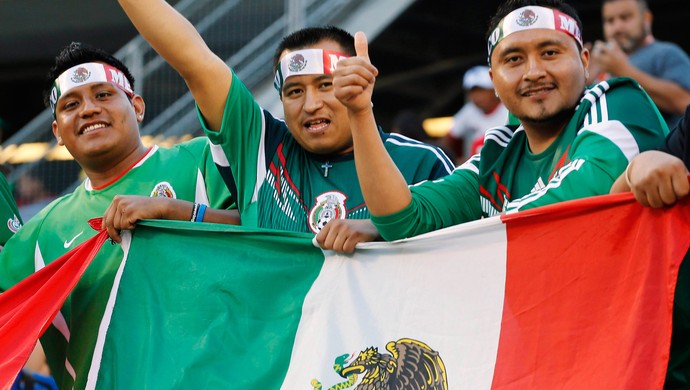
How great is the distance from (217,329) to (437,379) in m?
0.89

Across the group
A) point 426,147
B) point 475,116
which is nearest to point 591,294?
point 426,147

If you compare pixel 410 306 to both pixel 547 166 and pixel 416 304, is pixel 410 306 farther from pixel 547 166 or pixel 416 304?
pixel 547 166

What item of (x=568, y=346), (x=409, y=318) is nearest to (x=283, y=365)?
(x=409, y=318)

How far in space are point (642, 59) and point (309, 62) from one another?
3188mm

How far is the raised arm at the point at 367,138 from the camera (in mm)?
3793

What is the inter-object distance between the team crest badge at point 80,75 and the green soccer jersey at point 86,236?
1.41 feet

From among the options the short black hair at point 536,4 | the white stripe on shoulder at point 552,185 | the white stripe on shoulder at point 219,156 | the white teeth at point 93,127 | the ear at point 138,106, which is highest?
the ear at point 138,106

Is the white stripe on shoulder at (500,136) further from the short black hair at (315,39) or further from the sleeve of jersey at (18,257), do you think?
the sleeve of jersey at (18,257)

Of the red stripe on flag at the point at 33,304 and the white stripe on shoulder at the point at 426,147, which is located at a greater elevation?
the white stripe on shoulder at the point at 426,147

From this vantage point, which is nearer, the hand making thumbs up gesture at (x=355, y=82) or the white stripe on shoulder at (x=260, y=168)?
the hand making thumbs up gesture at (x=355, y=82)

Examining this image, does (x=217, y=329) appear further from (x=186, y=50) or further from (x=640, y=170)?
(x=640, y=170)

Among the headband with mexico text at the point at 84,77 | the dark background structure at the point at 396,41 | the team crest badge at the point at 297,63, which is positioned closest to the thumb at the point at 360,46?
the team crest badge at the point at 297,63

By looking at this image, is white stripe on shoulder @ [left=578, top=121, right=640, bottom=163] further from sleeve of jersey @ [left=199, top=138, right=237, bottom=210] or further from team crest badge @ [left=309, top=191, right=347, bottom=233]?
sleeve of jersey @ [left=199, top=138, right=237, bottom=210]

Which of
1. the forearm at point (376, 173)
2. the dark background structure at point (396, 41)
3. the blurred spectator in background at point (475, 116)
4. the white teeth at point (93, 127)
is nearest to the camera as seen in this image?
the forearm at point (376, 173)
